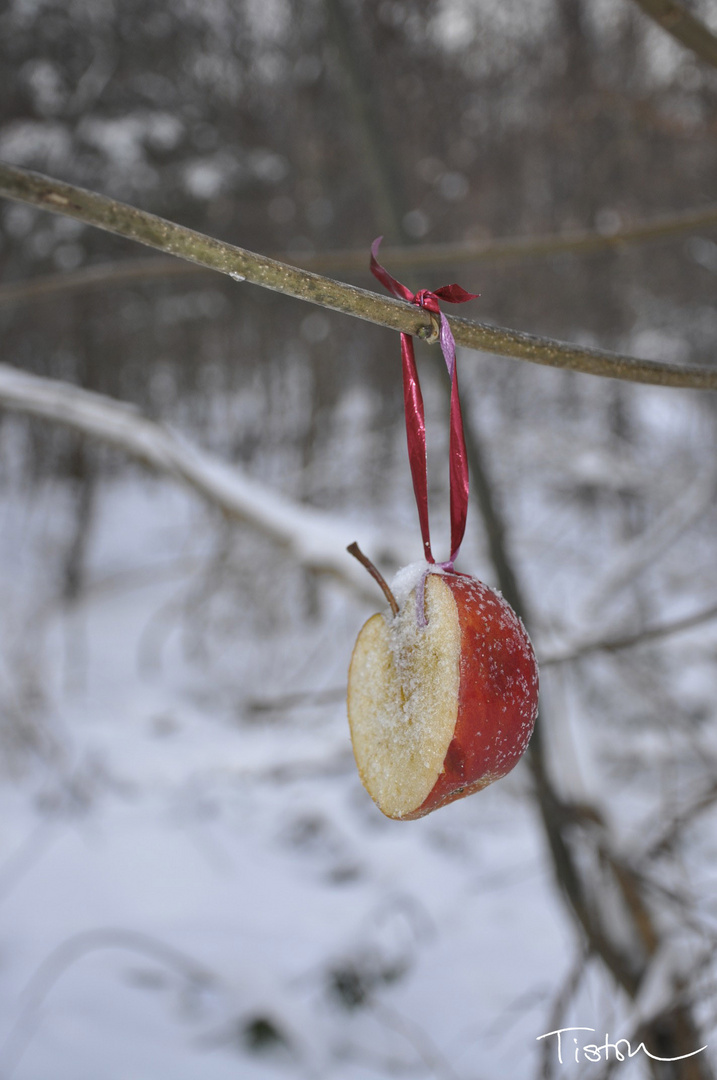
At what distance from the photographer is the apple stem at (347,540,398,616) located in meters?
0.23

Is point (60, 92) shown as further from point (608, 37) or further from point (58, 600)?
point (608, 37)

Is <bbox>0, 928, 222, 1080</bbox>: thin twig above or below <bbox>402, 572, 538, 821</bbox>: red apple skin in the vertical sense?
above

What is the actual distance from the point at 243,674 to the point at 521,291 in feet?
5.95

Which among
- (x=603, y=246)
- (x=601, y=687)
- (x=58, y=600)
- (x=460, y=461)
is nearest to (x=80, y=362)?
(x=58, y=600)

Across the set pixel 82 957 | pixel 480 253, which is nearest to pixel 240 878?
pixel 82 957

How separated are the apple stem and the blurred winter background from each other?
506 mm

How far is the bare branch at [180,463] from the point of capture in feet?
2.82

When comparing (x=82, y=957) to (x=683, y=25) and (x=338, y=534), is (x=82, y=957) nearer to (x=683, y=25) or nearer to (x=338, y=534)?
(x=338, y=534)

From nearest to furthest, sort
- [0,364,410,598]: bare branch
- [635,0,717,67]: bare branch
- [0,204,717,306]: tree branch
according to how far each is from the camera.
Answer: [635,0,717,67]: bare branch
[0,204,717,306]: tree branch
[0,364,410,598]: bare branch

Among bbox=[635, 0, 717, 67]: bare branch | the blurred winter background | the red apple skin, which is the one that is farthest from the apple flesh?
Answer: the blurred winter background

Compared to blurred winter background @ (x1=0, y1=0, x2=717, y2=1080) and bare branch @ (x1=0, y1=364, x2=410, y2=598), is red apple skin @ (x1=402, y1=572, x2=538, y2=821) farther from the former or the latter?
bare branch @ (x1=0, y1=364, x2=410, y2=598)

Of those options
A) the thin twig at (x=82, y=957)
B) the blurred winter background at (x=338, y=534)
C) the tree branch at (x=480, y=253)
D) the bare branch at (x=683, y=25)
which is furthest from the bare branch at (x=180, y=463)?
the thin twig at (x=82, y=957)

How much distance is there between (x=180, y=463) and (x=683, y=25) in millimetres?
624

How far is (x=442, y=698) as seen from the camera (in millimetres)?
231
